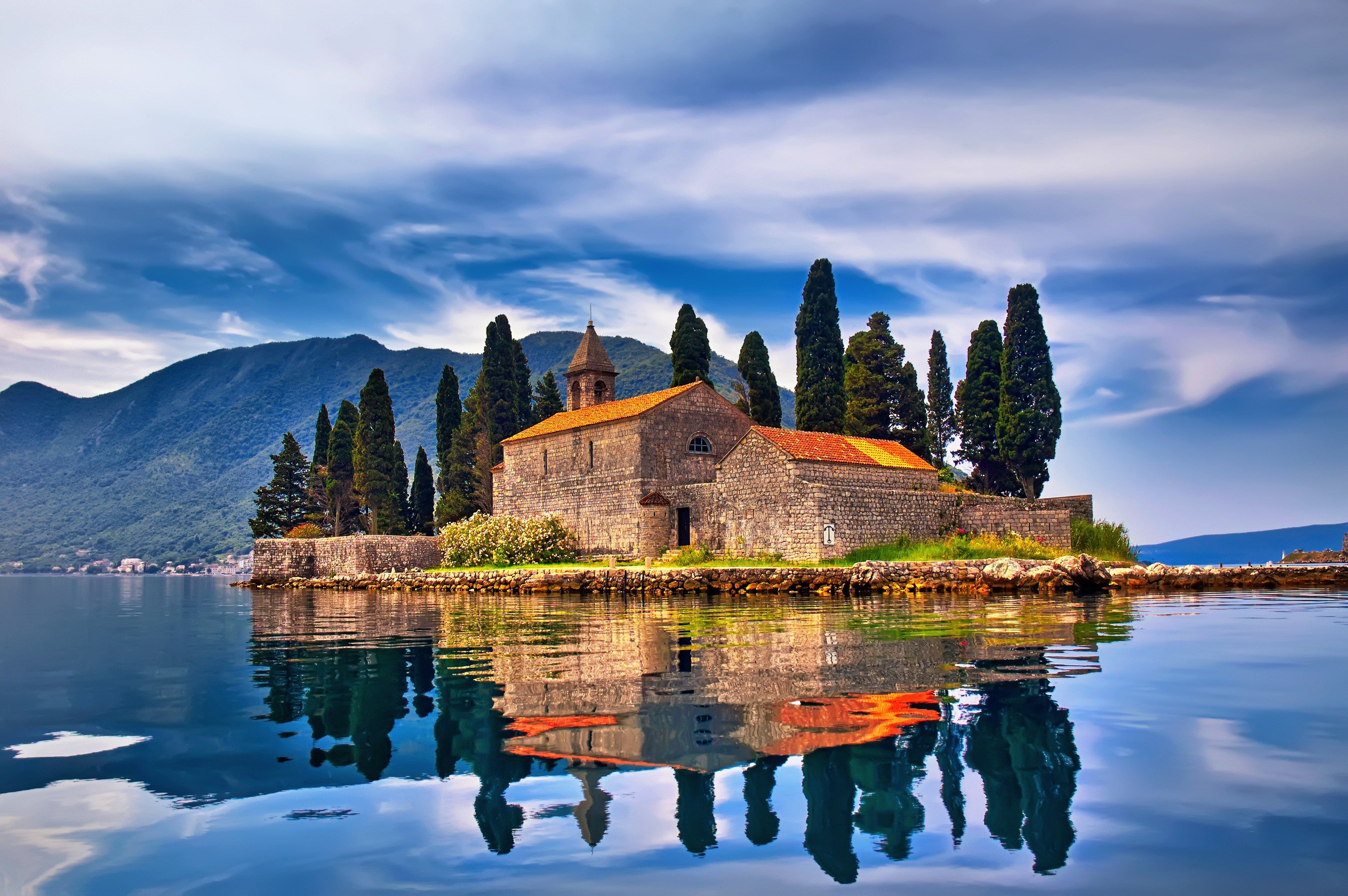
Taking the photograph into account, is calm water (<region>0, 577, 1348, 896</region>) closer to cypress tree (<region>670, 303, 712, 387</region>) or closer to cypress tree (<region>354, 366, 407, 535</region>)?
cypress tree (<region>670, 303, 712, 387</region>)

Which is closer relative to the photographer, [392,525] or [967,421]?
[967,421]

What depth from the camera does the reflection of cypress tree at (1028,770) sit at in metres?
4.73

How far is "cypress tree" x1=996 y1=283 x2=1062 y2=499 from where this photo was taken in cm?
4422

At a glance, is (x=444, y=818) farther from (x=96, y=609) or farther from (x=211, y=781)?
(x=96, y=609)

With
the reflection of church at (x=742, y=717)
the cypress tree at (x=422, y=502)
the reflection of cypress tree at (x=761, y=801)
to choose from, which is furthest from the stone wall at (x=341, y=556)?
the reflection of cypress tree at (x=761, y=801)

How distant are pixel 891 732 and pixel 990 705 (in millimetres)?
1448

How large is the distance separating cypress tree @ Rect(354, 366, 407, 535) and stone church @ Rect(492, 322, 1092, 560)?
38.8ft

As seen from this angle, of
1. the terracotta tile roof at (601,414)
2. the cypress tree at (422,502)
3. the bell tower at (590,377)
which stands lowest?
Answer: the cypress tree at (422,502)

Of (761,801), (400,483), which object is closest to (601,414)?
(400,483)

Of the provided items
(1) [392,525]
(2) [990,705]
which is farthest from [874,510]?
(1) [392,525]

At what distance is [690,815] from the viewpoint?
507 cm

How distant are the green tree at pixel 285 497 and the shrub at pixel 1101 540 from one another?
44902 millimetres

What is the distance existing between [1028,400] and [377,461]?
35.6 metres

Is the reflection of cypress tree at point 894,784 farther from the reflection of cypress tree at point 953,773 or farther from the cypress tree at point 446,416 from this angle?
the cypress tree at point 446,416
